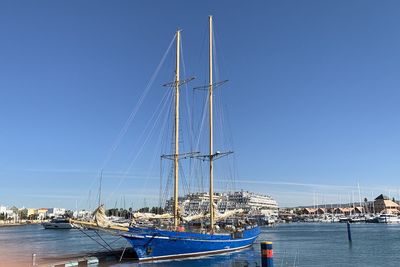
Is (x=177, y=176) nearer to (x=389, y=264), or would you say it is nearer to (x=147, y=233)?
(x=147, y=233)

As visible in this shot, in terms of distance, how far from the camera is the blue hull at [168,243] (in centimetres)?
4106

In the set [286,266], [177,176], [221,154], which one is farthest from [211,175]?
[286,266]

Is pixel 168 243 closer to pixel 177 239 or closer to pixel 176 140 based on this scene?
pixel 177 239

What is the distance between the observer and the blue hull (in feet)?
135

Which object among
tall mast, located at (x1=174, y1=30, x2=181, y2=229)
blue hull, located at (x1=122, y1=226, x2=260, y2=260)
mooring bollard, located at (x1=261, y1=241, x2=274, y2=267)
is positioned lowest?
blue hull, located at (x1=122, y1=226, x2=260, y2=260)

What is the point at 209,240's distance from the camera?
1812 inches

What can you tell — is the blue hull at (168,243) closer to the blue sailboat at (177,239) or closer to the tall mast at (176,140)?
the blue sailboat at (177,239)

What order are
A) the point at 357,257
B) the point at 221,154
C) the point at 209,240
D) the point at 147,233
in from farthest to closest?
the point at 221,154
the point at 357,257
the point at 209,240
the point at 147,233

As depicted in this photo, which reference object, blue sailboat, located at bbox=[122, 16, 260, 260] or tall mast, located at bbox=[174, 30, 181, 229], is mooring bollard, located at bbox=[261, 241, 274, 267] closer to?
blue sailboat, located at bbox=[122, 16, 260, 260]

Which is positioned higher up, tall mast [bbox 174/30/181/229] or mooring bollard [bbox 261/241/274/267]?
tall mast [bbox 174/30/181/229]

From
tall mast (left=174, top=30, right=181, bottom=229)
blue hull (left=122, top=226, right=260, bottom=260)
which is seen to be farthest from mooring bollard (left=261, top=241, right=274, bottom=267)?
tall mast (left=174, top=30, right=181, bottom=229)

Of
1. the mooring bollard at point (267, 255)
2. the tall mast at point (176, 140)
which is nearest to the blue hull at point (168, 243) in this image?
the tall mast at point (176, 140)

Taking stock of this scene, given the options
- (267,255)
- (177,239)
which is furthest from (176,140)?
(267,255)

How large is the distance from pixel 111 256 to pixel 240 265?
622 inches
